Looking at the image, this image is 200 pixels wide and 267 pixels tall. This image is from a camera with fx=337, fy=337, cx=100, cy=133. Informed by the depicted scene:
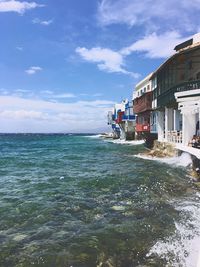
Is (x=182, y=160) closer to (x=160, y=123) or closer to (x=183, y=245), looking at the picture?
(x=160, y=123)

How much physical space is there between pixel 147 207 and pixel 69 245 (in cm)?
459

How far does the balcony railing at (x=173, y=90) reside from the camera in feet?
81.1

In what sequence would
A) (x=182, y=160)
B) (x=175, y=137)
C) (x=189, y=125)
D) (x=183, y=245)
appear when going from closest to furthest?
(x=183, y=245) < (x=182, y=160) < (x=189, y=125) < (x=175, y=137)

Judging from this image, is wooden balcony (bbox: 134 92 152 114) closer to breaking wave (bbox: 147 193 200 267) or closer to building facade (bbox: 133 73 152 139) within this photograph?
building facade (bbox: 133 73 152 139)

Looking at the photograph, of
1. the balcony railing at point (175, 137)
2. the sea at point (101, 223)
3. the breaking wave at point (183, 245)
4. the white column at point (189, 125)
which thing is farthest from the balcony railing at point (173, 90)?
the breaking wave at point (183, 245)

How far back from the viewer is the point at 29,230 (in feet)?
34.4

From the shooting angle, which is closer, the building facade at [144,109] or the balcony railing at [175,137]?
the balcony railing at [175,137]

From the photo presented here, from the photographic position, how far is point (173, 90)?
2741 cm

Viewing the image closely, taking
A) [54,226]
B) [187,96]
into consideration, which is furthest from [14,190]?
[187,96]

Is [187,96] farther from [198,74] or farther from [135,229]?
[135,229]

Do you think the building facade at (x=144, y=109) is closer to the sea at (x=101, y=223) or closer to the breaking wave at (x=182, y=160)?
the breaking wave at (x=182, y=160)

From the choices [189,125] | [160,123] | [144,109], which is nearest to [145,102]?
[144,109]

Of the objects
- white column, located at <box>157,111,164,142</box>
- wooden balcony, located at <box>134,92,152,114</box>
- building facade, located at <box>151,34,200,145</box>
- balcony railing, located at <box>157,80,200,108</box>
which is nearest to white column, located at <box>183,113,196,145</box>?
building facade, located at <box>151,34,200,145</box>

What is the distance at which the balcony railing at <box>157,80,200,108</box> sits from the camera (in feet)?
81.1
